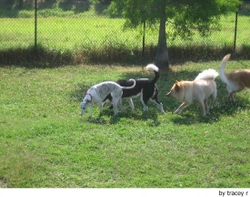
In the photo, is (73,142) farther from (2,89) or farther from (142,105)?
(2,89)

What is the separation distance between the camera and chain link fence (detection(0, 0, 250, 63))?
15.6 meters

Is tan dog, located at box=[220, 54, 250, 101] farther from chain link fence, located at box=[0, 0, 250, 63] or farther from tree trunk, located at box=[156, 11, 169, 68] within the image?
chain link fence, located at box=[0, 0, 250, 63]

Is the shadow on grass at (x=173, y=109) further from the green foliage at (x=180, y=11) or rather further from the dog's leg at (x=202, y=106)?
the green foliage at (x=180, y=11)

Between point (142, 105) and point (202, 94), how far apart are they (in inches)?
53.0

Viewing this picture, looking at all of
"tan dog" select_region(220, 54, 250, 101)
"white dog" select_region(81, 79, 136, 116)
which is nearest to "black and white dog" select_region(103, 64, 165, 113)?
"white dog" select_region(81, 79, 136, 116)

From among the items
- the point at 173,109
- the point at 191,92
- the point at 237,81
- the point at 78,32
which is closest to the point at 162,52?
the point at 237,81

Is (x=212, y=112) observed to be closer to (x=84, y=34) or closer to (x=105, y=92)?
(x=105, y=92)

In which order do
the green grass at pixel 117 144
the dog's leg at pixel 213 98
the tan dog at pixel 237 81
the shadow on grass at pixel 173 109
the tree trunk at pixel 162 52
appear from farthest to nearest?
the tree trunk at pixel 162 52, the tan dog at pixel 237 81, the dog's leg at pixel 213 98, the shadow on grass at pixel 173 109, the green grass at pixel 117 144

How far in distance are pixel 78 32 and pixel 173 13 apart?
306 inches

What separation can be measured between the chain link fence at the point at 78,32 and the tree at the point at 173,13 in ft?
2.13

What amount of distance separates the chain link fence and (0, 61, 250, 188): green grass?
4.04 meters

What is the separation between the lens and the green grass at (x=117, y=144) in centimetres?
664

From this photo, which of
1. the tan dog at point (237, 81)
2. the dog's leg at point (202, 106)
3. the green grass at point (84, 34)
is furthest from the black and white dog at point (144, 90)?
the green grass at point (84, 34)

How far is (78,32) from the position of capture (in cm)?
2084
